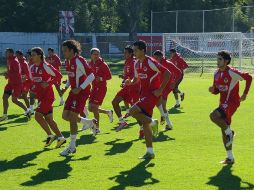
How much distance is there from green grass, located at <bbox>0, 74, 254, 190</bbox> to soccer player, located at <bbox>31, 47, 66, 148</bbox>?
0.32 meters

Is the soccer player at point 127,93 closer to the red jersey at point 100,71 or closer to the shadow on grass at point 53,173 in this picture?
the red jersey at point 100,71

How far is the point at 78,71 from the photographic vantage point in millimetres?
10930

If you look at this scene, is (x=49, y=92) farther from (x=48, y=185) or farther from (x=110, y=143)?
(x=48, y=185)

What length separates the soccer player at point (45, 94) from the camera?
11.7m

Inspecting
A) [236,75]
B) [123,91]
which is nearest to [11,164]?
[236,75]

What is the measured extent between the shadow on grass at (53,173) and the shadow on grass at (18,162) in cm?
45

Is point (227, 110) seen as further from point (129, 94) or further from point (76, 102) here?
point (129, 94)

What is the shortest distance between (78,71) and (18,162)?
1942mm

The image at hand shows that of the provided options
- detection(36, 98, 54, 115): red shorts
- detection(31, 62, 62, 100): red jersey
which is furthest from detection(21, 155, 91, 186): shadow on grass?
detection(31, 62, 62, 100): red jersey

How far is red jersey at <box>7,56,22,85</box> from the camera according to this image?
55.8 feet

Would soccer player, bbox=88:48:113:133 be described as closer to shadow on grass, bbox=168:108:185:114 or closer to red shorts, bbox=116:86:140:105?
red shorts, bbox=116:86:140:105

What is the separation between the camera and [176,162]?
10133mm

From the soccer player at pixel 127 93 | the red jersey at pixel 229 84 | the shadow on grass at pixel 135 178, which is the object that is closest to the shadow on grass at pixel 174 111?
the soccer player at pixel 127 93

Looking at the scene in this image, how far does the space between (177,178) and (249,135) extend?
14.9ft
